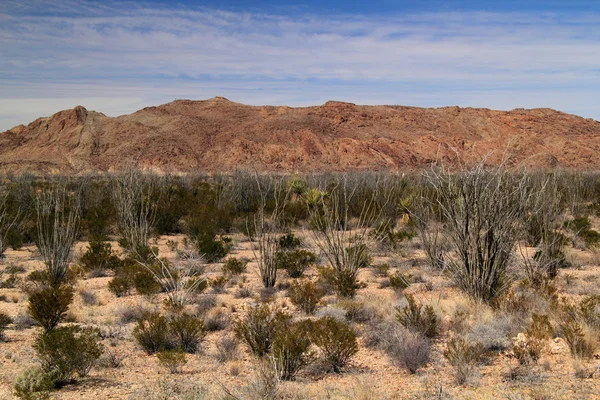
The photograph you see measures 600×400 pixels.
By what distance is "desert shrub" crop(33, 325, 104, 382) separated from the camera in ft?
20.4

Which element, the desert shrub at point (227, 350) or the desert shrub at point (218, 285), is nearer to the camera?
the desert shrub at point (227, 350)

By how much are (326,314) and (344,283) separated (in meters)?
1.79

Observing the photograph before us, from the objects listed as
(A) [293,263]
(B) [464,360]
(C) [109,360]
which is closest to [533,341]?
(B) [464,360]

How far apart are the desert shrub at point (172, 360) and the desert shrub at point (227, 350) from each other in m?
0.68

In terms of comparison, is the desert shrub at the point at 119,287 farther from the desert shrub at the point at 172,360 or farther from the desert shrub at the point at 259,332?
the desert shrub at the point at 172,360

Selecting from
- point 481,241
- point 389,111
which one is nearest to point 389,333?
point 481,241

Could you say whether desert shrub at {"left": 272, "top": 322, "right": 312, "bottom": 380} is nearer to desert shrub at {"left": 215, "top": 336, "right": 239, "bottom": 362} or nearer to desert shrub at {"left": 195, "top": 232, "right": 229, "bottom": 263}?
desert shrub at {"left": 215, "top": 336, "right": 239, "bottom": 362}

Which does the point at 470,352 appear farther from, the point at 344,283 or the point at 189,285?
the point at 189,285

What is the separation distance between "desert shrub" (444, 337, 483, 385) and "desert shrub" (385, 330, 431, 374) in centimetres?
31

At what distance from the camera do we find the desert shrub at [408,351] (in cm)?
666

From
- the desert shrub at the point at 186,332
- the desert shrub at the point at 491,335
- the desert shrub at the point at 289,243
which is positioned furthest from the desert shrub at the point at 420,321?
the desert shrub at the point at 289,243

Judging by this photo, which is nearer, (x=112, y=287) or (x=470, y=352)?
(x=470, y=352)

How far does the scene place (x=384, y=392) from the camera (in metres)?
5.92

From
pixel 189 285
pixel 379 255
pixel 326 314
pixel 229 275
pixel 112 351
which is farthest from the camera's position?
pixel 379 255
